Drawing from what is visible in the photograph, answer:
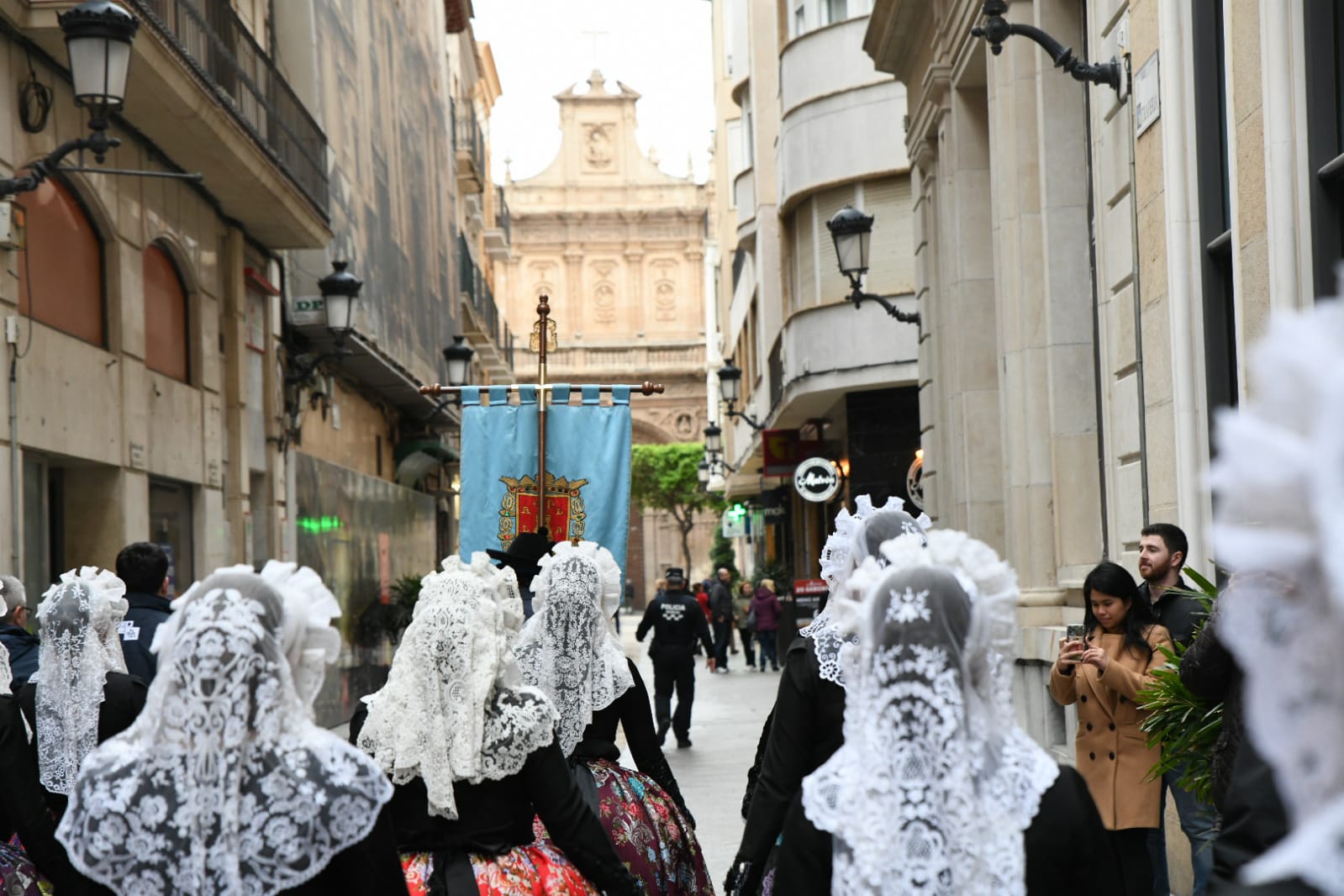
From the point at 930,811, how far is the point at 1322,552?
1759 mm

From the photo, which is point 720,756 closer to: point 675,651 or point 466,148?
point 675,651

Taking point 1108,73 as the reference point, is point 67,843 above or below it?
below

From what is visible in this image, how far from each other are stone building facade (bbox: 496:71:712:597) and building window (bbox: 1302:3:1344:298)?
74.4m

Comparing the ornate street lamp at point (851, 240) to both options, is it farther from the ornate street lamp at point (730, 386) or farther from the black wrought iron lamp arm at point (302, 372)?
the ornate street lamp at point (730, 386)

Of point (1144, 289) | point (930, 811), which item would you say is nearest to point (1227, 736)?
point (930, 811)

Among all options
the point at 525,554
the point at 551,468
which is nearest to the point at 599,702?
the point at 525,554

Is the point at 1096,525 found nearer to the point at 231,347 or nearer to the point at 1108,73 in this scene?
the point at 1108,73

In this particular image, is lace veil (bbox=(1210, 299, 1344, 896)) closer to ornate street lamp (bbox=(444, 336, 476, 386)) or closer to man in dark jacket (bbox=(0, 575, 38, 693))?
man in dark jacket (bbox=(0, 575, 38, 693))

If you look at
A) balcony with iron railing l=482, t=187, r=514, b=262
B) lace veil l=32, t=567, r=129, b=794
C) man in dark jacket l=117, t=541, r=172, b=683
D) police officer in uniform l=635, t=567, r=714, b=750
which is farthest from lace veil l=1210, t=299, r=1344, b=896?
balcony with iron railing l=482, t=187, r=514, b=262

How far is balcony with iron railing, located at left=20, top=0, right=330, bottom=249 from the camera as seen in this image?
1334 cm

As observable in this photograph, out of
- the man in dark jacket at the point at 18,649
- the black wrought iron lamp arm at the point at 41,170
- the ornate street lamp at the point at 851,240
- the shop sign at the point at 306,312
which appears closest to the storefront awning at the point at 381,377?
the shop sign at the point at 306,312

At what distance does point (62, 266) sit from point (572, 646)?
806 centimetres

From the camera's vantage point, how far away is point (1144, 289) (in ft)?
30.2

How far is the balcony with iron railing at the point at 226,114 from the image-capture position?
13336 millimetres
